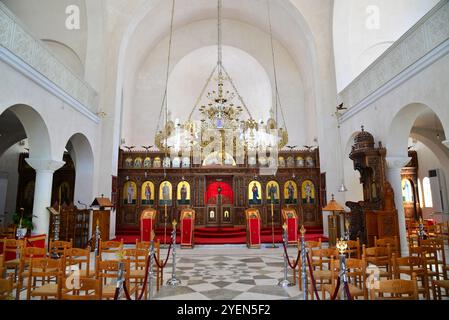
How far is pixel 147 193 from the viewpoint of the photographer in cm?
1368

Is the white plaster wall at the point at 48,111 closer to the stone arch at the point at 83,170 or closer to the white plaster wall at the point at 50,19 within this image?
the stone arch at the point at 83,170

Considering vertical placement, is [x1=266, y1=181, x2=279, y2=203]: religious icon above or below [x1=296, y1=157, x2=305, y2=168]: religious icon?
below

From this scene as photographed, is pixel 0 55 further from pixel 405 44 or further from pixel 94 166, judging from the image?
pixel 405 44

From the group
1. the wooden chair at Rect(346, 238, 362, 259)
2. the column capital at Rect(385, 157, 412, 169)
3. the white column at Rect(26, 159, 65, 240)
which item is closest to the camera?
the wooden chair at Rect(346, 238, 362, 259)

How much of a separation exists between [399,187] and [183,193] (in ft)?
28.9

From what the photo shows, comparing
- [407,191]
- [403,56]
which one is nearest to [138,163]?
[403,56]

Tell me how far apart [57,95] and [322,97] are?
946cm

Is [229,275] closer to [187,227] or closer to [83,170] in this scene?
[187,227]

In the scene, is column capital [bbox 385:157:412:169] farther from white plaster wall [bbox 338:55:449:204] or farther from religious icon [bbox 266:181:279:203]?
religious icon [bbox 266:181:279:203]

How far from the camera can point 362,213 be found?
8070mm

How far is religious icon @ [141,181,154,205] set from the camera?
1361cm

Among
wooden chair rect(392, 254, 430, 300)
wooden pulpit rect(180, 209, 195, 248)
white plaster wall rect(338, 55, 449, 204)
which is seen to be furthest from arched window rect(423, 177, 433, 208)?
wooden chair rect(392, 254, 430, 300)

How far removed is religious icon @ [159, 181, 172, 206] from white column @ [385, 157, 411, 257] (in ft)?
29.7
